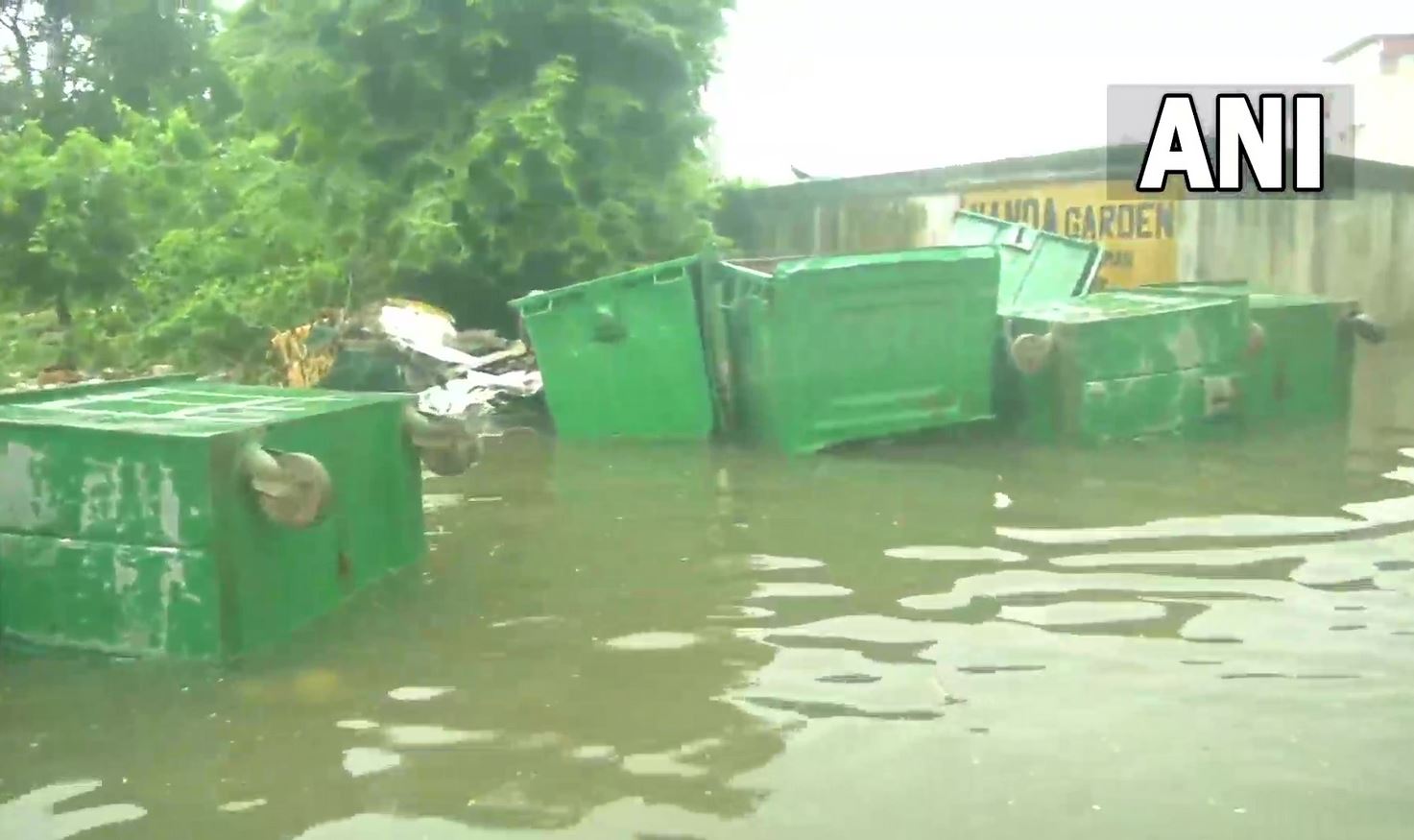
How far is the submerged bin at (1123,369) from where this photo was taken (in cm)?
705

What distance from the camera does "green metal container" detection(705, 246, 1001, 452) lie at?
6930 millimetres

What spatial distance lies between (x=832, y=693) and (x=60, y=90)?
21.5 meters

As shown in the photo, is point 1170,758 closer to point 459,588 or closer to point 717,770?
point 717,770

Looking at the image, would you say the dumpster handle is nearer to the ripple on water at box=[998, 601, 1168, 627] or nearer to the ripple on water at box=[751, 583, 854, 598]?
the ripple on water at box=[998, 601, 1168, 627]

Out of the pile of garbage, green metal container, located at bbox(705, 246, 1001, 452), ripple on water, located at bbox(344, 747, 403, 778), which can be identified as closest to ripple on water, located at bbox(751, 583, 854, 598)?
ripple on water, located at bbox(344, 747, 403, 778)

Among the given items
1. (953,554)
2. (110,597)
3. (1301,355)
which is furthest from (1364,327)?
(110,597)

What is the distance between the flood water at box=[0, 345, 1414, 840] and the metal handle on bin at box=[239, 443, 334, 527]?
1.37ft

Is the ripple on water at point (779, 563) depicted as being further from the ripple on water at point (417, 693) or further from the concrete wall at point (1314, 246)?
the concrete wall at point (1314, 246)

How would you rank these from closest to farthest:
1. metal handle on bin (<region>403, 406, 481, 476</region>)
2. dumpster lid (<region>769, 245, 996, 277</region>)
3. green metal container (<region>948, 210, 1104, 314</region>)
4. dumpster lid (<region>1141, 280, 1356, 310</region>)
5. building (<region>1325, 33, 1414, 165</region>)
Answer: metal handle on bin (<region>403, 406, 481, 476</region>) → dumpster lid (<region>769, 245, 996, 277</region>) → dumpster lid (<region>1141, 280, 1356, 310</region>) → green metal container (<region>948, 210, 1104, 314</region>) → building (<region>1325, 33, 1414, 165</region>)

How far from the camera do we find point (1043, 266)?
374 inches

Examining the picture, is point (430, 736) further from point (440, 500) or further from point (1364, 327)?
point (1364, 327)

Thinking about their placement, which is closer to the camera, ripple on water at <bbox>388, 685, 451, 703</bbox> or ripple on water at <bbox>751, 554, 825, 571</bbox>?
ripple on water at <bbox>388, 685, 451, 703</bbox>

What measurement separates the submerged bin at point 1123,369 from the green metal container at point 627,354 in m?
1.69

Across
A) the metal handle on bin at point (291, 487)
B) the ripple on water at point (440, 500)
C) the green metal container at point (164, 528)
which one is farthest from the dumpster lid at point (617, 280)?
the metal handle on bin at point (291, 487)
